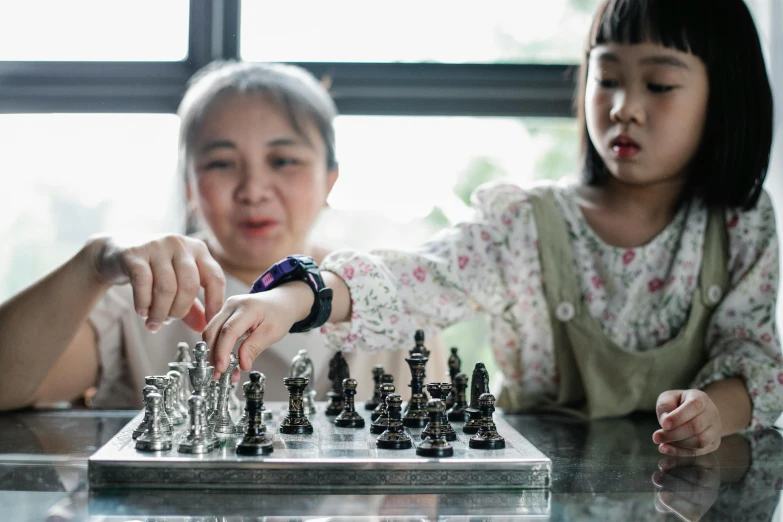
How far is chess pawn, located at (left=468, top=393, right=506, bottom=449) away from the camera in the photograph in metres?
0.93

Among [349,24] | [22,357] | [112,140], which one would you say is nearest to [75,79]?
[112,140]

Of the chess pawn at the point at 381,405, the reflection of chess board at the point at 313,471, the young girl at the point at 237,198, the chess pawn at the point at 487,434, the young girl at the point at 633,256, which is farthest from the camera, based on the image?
the young girl at the point at 237,198

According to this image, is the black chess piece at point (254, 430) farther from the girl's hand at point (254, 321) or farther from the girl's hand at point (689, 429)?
the girl's hand at point (689, 429)

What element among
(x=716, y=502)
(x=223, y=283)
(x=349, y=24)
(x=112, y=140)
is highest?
(x=349, y=24)

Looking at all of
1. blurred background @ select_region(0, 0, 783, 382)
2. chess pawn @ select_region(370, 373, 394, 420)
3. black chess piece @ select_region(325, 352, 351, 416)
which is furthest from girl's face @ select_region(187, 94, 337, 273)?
chess pawn @ select_region(370, 373, 394, 420)

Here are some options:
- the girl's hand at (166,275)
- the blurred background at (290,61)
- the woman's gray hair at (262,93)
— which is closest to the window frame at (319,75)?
the blurred background at (290,61)

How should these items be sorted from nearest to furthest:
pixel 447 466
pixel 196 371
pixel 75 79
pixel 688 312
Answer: pixel 447 466
pixel 196 371
pixel 688 312
pixel 75 79

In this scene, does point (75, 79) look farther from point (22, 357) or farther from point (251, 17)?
point (22, 357)

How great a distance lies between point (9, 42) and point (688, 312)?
5.13 ft

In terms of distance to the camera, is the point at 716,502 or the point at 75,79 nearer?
the point at 716,502

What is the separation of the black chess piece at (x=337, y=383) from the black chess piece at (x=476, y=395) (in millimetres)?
187

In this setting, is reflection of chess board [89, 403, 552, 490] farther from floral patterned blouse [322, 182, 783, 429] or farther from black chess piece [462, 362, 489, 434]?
floral patterned blouse [322, 182, 783, 429]

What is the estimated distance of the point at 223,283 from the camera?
4.02 feet

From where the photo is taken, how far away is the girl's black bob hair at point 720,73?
1.37 m
